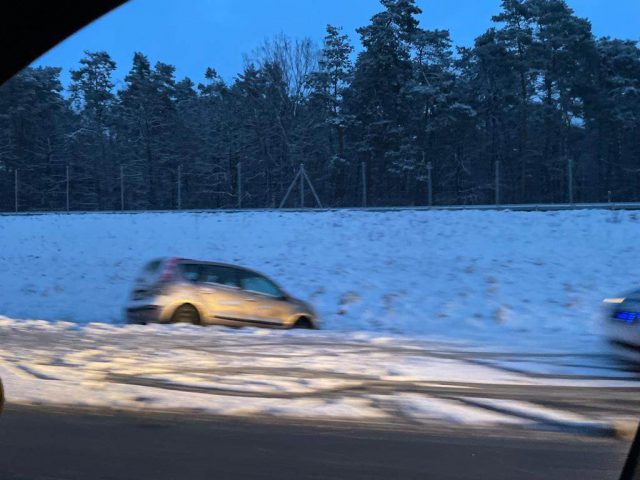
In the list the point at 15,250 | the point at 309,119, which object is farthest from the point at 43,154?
the point at 15,250

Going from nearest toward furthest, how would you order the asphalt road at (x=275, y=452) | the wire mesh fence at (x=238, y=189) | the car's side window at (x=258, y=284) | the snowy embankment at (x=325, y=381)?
the asphalt road at (x=275, y=452), the snowy embankment at (x=325, y=381), the car's side window at (x=258, y=284), the wire mesh fence at (x=238, y=189)

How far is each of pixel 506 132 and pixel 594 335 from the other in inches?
1415

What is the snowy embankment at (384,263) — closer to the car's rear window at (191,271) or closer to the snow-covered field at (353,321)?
the snow-covered field at (353,321)

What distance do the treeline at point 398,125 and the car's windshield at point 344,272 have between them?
0.19 m

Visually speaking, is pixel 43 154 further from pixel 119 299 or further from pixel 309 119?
pixel 119 299

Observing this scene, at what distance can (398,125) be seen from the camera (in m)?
43.7

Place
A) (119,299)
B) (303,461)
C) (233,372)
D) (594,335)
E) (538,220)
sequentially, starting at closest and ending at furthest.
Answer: (303,461), (233,372), (594,335), (119,299), (538,220)

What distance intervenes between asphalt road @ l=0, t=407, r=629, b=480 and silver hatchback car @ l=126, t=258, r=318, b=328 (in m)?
5.43

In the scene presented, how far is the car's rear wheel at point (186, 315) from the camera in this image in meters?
11.2

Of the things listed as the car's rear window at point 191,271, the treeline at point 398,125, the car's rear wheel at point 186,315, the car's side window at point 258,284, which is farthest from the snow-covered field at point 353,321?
the treeline at point 398,125

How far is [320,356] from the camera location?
869cm

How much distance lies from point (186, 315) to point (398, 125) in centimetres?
3440

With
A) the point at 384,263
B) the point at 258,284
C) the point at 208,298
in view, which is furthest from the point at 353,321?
the point at 384,263

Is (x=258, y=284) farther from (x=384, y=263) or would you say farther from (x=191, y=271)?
(x=384, y=263)
